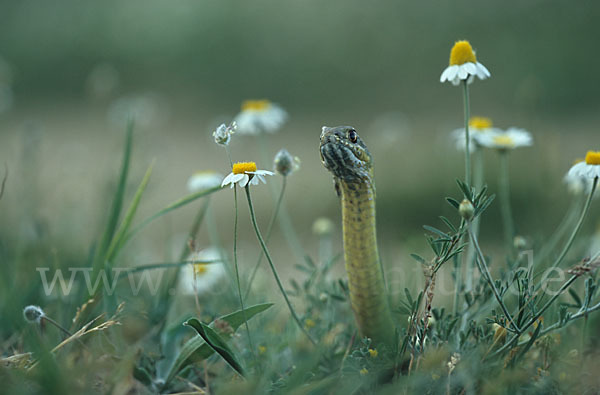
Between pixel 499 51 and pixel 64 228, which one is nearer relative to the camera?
pixel 64 228

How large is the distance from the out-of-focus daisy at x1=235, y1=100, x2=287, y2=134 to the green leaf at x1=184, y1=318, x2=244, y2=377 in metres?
1.19

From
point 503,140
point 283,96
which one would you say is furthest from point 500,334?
point 283,96

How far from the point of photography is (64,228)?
316cm

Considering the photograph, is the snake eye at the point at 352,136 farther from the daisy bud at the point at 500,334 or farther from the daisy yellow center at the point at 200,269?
the daisy yellow center at the point at 200,269

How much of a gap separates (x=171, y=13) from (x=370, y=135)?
4.62 m

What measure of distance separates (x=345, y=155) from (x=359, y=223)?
0.17 m

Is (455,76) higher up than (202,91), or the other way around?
(202,91)

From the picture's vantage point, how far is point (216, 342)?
4.02 feet

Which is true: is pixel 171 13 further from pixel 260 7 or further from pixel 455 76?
pixel 455 76

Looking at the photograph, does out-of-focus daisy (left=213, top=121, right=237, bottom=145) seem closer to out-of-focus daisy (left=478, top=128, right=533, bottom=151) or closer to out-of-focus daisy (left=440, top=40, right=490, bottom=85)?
out-of-focus daisy (left=440, top=40, right=490, bottom=85)

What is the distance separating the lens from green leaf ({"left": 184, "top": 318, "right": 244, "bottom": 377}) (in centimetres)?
119

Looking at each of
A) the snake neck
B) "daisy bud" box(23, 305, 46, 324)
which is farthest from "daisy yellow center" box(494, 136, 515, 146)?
"daisy bud" box(23, 305, 46, 324)

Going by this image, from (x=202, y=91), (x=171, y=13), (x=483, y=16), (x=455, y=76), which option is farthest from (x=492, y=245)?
(x=171, y=13)

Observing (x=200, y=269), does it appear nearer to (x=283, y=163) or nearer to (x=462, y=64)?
(x=283, y=163)
